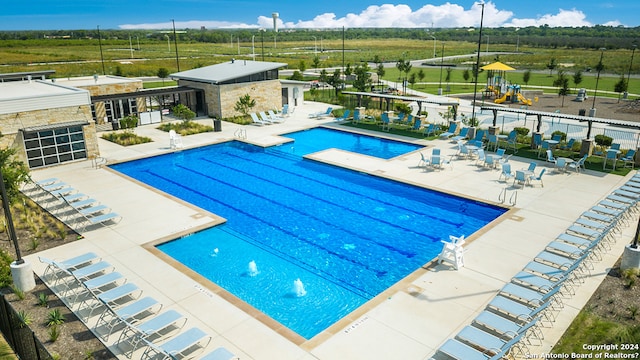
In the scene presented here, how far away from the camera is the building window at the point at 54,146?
22031 mm

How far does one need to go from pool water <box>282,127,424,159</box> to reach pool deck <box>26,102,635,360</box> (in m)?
3.03

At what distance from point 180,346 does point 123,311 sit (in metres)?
1.98

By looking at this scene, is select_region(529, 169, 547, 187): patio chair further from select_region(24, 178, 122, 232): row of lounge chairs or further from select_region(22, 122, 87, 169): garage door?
select_region(22, 122, 87, 169): garage door

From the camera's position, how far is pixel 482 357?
28.1 ft

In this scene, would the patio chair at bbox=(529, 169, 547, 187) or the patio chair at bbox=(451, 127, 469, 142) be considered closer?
the patio chair at bbox=(529, 169, 547, 187)

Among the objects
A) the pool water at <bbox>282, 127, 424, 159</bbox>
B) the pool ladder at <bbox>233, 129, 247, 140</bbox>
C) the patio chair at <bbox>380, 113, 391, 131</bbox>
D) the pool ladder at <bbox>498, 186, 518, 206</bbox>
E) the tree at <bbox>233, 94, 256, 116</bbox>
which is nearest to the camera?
the pool ladder at <bbox>498, 186, 518, 206</bbox>

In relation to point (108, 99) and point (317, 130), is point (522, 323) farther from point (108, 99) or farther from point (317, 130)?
point (108, 99)

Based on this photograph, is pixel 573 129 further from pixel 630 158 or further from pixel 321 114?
pixel 321 114

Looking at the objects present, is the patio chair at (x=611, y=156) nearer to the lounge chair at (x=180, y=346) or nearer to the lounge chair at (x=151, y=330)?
the lounge chair at (x=180, y=346)

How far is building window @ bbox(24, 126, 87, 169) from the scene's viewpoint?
72.3 ft

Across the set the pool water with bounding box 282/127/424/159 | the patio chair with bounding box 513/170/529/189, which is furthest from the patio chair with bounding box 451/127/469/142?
the patio chair with bounding box 513/170/529/189

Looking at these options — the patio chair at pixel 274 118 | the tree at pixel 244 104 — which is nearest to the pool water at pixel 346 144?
the patio chair at pixel 274 118

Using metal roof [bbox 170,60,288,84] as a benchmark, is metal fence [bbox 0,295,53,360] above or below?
below

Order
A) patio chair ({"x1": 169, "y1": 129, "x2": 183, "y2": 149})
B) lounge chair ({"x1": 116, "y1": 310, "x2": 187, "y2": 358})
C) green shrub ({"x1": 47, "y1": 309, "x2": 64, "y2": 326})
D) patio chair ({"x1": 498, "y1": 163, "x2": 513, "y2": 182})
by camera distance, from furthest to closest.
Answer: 1. patio chair ({"x1": 169, "y1": 129, "x2": 183, "y2": 149})
2. patio chair ({"x1": 498, "y1": 163, "x2": 513, "y2": 182})
3. green shrub ({"x1": 47, "y1": 309, "x2": 64, "y2": 326})
4. lounge chair ({"x1": 116, "y1": 310, "x2": 187, "y2": 358})
